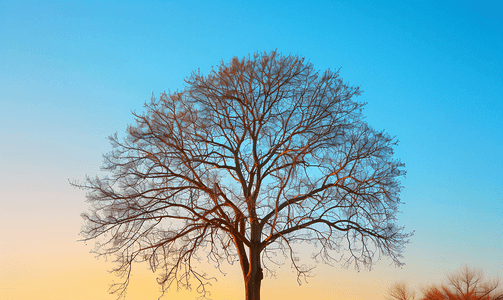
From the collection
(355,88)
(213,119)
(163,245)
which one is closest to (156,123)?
(213,119)

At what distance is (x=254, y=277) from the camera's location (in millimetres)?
10758

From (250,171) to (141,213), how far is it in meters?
3.41

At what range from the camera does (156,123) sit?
11.0m

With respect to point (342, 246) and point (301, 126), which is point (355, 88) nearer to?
point (301, 126)

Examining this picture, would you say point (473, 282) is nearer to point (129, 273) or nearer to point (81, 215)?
point (129, 273)

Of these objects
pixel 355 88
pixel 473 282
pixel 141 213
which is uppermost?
pixel 355 88

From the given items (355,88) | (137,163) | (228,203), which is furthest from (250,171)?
(355,88)

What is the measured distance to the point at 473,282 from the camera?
464 inches

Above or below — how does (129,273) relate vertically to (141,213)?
below

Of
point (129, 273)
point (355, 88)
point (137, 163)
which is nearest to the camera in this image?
point (129, 273)

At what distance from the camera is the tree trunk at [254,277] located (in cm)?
1064

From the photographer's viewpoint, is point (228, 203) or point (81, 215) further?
point (228, 203)

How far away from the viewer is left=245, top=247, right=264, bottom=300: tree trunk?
10641mm

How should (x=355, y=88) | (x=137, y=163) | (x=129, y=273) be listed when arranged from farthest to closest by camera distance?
(x=355, y=88)
(x=137, y=163)
(x=129, y=273)
